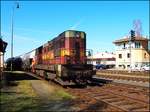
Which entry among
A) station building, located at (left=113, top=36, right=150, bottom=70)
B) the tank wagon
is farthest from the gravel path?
station building, located at (left=113, top=36, right=150, bottom=70)

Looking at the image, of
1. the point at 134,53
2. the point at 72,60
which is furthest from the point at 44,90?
the point at 134,53

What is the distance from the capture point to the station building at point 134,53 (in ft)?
286

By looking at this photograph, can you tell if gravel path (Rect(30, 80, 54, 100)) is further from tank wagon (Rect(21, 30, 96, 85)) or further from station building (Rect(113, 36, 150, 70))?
station building (Rect(113, 36, 150, 70))

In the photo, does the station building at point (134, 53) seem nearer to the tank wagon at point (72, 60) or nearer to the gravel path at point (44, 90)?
the tank wagon at point (72, 60)

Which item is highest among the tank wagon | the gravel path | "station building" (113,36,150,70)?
"station building" (113,36,150,70)

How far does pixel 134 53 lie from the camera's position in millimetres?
87562

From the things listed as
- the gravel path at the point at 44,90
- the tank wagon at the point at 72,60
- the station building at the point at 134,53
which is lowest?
the gravel path at the point at 44,90

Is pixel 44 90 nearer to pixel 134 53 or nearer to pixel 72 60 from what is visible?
pixel 72 60

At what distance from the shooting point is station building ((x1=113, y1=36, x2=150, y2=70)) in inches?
3438

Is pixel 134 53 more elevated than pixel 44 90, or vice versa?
pixel 134 53

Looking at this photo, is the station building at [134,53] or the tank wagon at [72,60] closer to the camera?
the tank wagon at [72,60]

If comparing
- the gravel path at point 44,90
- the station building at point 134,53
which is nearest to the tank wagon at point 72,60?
the gravel path at point 44,90

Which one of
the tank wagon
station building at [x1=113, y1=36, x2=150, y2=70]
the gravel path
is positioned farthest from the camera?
station building at [x1=113, y1=36, x2=150, y2=70]

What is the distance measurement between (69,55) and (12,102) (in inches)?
345
